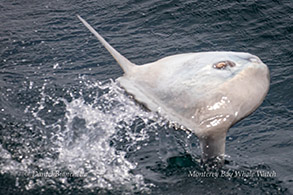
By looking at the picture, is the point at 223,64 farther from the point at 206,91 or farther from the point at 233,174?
the point at 233,174

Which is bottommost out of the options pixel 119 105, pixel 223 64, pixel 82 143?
pixel 82 143

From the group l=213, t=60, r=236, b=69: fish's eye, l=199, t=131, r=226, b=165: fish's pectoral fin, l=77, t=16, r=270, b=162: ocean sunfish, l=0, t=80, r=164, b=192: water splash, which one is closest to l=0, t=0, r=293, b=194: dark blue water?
l=0, t=80, r=164, b=192: water splash

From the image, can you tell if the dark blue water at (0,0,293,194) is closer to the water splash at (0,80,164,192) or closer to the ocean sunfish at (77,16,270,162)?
the water splash at (0,80,164,192)

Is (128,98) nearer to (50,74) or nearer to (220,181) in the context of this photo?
(220,181)

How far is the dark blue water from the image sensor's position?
18.6ft

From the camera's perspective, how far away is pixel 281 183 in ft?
18.5

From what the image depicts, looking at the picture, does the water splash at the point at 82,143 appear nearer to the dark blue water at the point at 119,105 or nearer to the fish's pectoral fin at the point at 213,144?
the dark blue water at the point at 119,105

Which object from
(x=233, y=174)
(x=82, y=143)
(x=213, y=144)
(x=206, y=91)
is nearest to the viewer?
(x=213, y=144)

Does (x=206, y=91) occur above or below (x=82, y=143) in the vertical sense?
above

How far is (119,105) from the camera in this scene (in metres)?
6.37

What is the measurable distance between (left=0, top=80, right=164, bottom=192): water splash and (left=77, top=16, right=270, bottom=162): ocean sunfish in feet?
0.72

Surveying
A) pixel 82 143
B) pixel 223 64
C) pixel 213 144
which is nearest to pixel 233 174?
pixel 213 144

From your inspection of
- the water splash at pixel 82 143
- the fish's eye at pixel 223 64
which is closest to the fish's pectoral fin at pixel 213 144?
the water splash at pixel 82 143

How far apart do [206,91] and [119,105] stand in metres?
1.50
